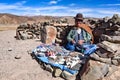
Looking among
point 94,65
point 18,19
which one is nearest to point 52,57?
point 94,65

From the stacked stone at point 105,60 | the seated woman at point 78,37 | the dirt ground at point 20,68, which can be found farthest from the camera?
the seated woman at point 78,37

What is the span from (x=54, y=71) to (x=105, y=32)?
3.14 metres

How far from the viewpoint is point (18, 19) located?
189ft

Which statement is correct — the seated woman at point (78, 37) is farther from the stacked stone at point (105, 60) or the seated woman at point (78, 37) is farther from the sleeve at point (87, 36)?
the stacked stone at point (105, 60)

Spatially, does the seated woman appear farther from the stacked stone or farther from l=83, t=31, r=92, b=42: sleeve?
the stacked stone

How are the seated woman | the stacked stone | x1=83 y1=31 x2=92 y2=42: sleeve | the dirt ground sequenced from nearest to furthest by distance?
the stacked stone
the dirt ground
the seated woman
x1=83 y1=31 x2=92 y2=42: sleeve

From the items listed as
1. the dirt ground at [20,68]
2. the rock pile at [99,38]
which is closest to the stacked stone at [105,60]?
the rock pile at [99,38]

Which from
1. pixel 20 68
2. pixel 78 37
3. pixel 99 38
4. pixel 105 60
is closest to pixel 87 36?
pixel 78 37

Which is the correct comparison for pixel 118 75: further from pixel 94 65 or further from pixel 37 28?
pixel 37 28

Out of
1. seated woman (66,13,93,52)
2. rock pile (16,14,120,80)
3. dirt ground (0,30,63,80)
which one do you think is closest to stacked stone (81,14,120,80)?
rock pile (16,14,120,80)

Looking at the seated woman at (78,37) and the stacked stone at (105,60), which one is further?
the seated woman at (78,37)

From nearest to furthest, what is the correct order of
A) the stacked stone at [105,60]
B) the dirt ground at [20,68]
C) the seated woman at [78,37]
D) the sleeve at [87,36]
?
the stacked stone at [105,60] < the dirt ground at [20,68] < the seated woman at [78,37] < the sleeve at [87,36]

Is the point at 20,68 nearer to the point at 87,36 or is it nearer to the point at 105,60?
the point at 105,60

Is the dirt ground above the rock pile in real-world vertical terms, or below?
below
